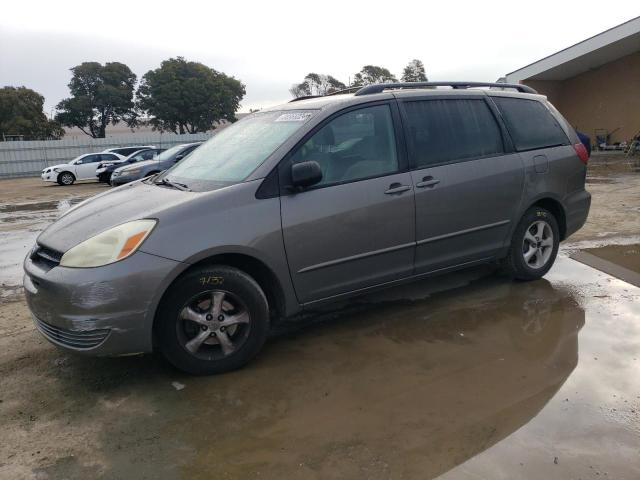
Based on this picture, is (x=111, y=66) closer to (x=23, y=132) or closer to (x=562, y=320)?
(x=23, y=132)

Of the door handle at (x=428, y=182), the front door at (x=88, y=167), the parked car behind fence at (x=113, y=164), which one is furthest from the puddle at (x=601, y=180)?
the front door at (x=88, y=167)

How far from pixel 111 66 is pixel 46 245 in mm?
58287

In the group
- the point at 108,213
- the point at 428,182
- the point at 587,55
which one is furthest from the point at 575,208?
the point at 587,55

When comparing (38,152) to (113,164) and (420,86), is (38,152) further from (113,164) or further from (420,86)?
(420,86)

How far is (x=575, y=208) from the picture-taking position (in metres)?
5.26

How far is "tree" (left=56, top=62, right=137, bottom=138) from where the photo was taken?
181 feet

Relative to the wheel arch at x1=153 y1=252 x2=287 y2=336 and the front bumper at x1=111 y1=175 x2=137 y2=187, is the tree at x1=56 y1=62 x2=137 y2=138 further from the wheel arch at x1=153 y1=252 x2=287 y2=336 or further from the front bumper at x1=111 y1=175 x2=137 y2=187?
the wheel arch at x1=153 y1=252 x2=287 y2=336

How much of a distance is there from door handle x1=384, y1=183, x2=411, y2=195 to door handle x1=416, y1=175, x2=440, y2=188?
0.12 m

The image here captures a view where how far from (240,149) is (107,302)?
1582 mm

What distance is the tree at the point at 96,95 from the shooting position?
5516cm

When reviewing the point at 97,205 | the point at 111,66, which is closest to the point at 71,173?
the point at 97,205

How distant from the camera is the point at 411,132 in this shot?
4262 millimetres

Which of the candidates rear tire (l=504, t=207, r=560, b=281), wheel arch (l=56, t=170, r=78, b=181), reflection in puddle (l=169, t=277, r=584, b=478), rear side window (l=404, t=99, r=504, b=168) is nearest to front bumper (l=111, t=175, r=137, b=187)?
wheel arch (l=56, t=170, r=78, b=181)

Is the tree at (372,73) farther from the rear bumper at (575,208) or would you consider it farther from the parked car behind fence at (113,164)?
the rear bumper at (575,208)
